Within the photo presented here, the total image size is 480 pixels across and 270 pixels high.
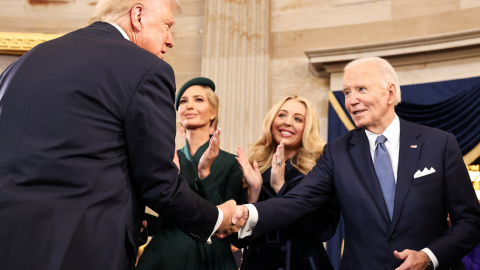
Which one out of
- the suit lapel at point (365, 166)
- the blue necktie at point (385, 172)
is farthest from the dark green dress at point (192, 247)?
the blue necktie at point (385, 172)

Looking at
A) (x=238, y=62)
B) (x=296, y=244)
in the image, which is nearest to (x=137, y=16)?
(x=296, y=244)

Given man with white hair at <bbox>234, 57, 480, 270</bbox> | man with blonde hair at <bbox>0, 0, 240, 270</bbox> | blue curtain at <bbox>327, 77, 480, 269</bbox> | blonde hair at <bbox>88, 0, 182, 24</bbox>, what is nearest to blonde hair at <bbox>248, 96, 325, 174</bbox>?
man with white hair at <bbox>234, 57, 480, 270</bbox>

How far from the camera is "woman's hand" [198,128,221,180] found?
2795 mm

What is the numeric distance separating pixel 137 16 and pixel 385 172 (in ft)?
4.25

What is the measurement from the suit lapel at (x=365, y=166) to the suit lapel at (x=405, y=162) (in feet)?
0.21

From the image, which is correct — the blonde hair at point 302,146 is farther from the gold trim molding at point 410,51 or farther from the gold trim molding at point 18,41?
the gold trim molding at point 18,41

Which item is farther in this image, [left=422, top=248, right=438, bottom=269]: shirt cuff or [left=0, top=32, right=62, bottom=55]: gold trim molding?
[left=0, top=32, right=62, bottom=55]: gold trim molding

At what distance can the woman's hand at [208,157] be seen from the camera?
279 cm

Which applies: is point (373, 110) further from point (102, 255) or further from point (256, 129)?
point (256, 129)

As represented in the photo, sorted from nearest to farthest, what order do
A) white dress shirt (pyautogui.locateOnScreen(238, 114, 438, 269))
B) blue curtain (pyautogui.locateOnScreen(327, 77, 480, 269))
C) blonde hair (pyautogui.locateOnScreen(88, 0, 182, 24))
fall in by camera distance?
blonde hair (pyautogui.locateOnScreen(88, 0, 182, 24)), white dress shirt (pyautogui.locateOnScreen(238, 114, 438, 269)), blue curtain (pyautogui.locateOnScreen(327, 77, 480, 269))

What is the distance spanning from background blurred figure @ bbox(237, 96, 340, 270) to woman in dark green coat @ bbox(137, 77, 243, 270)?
5.1 inches

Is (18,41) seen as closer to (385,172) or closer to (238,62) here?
(238,62)

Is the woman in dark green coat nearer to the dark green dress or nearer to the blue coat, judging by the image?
the dark green dress

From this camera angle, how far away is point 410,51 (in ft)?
16.8
